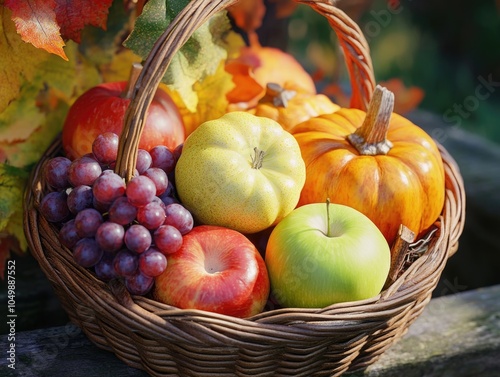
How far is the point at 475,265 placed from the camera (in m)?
2.19

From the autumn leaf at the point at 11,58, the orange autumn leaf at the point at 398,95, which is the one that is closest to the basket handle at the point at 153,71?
the autumn leaf at the point at 11,58

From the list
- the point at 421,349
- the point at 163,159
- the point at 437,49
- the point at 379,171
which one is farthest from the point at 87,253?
the point at 437,49

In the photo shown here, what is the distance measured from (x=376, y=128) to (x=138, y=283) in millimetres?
605

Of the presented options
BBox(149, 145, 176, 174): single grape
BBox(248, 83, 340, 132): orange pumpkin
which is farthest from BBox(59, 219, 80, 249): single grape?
BBox(248, 83, 340, 132): orange pumpkin

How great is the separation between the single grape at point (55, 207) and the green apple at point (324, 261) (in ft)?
1.22

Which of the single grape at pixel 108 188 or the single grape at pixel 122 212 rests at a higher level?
the single grape at pixel 108 188

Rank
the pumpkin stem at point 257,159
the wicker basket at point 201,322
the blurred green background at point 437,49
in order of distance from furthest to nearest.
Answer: the blurred green background at point 437,49
the pumpkin stem at point 257,159
the wicker basket at point 201,322

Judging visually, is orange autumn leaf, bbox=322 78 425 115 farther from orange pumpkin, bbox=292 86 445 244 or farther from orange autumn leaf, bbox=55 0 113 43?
orange autumn leaf, bbox=55 0 113 43

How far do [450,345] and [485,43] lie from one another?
9.34 feet

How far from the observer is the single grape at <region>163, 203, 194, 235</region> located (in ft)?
3.60

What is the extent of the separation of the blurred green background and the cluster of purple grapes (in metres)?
2.35

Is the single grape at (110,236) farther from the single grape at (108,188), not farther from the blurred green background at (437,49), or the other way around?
the blurred green background at (437,49)

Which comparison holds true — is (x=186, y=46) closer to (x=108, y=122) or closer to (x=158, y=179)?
(x=108, y=122)

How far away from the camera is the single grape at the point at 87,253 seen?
→ 3.40 feet
